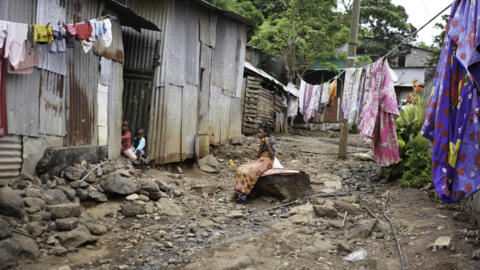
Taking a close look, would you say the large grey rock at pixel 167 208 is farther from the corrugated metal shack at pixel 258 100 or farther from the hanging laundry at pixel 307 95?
the corrugated metal shack at pixel 258 100

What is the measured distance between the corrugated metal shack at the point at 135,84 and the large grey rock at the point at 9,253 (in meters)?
1.75

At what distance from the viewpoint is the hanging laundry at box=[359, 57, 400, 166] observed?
284 inches

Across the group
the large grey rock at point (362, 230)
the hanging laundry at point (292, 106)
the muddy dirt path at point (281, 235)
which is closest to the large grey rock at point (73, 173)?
the muddy dirt path at point (281, 235)

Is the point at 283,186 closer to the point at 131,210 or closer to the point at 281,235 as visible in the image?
the point at 281,235

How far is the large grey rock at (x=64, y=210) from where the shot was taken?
5.13 meters

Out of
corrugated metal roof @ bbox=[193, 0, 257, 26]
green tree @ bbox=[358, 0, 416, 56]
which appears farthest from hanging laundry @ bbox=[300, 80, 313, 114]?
green tree @ bbox=[358, 0, 416, 56]

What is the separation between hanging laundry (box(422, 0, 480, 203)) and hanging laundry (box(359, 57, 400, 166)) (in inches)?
138

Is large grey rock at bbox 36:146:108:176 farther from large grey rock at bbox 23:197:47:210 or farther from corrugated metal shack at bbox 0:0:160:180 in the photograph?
large grey rock at bbox 23:197:47:210

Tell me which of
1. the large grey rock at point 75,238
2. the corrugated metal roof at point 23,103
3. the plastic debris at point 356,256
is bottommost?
Answer: the large grey rock at point 75,238

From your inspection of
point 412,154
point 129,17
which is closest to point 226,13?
point 129,17

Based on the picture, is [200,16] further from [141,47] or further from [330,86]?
[330,86]

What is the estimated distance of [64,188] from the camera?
5969 mm

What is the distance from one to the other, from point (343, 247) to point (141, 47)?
275 inches

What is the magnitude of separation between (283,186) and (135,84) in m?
4.64
